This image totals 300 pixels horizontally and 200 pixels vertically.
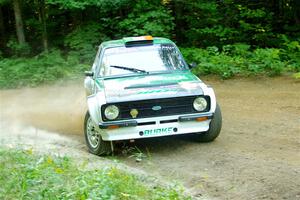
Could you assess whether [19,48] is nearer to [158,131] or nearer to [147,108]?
[147,108]

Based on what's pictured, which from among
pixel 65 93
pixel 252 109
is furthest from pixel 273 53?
pixel 65 93

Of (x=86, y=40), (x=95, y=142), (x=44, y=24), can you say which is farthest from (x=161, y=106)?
(x=44, y=24)

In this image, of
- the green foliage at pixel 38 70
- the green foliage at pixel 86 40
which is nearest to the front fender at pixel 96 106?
the green foliage at pixel 38 70

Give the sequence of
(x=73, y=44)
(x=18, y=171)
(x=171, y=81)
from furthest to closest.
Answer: (x=73, y=44)
(x=171, y=81)
(x=18, y=171)

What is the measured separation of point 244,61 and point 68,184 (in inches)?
429

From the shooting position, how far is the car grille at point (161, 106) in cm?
752

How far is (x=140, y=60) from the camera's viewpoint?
8.83m

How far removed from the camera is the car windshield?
8688 millimetres

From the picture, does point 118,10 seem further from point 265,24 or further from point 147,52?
point 147,52

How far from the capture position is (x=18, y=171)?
5844 millimetres

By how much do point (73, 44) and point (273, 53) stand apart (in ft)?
23.0

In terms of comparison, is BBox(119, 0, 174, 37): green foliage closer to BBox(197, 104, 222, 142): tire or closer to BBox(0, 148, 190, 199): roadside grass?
BBox(197, 104, 222, 142): tire

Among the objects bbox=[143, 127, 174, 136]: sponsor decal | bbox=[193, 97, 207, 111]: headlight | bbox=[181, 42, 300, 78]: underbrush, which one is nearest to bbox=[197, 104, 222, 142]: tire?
bbox=[193, 97, 207, 111]: headlight

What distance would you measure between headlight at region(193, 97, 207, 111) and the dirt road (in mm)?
673
